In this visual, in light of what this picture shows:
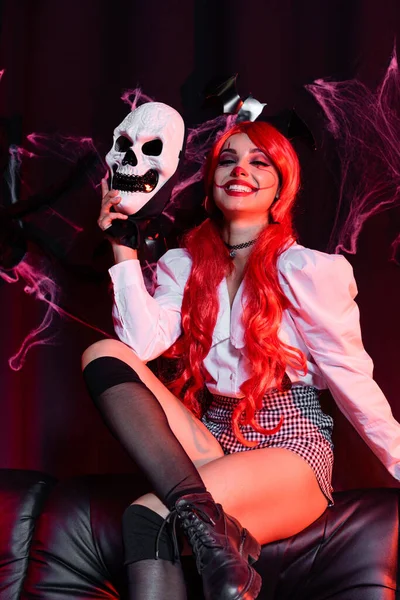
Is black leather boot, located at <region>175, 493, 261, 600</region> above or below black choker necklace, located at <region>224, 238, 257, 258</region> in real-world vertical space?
below

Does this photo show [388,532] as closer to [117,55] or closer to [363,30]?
[363,30]

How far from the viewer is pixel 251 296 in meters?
1.83

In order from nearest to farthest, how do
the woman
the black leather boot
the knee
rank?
1. the black leather boot
2. the woman
3. the knee

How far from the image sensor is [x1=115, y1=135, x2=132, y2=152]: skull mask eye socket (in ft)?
6.61

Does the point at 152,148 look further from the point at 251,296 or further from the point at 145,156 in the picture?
the point at 251,296

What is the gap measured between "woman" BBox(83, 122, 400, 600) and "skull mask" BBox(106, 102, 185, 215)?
5cm

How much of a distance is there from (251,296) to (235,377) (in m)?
0.20

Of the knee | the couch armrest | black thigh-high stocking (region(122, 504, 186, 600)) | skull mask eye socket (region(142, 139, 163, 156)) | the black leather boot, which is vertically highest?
skull mask eye socket (region(142, 139, 163, 156))

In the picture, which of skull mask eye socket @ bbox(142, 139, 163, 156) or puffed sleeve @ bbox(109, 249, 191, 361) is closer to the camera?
puffed sleeve @ bbox(109, 249, 191, 361)

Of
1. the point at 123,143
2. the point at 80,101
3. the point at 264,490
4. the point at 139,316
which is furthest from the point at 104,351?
the point at 80,101

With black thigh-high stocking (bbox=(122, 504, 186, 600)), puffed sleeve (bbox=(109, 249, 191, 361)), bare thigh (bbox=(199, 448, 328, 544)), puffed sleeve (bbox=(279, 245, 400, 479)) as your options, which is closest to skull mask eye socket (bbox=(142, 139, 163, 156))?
puffed sleeve (bbox=(109, 249, 191, 361))

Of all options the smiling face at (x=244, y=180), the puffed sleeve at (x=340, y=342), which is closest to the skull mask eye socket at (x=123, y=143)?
the smiling face at (x=244, y=180)

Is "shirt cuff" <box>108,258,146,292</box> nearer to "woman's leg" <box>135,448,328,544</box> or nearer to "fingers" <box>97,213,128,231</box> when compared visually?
"fingers" <box>97,213,128,231</box>

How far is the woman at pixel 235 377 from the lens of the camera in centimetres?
144
